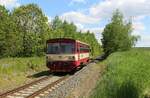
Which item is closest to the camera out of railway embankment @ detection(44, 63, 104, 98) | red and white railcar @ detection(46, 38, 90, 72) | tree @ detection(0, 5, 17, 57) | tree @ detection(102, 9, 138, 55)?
railway embankment @ detection(44, 63, 104, 98)

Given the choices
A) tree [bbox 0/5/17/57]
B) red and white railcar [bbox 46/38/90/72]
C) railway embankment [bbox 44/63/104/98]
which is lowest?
railway embankment [bbox 44/63/104/98]

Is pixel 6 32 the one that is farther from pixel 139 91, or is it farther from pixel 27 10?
pixel 139 91

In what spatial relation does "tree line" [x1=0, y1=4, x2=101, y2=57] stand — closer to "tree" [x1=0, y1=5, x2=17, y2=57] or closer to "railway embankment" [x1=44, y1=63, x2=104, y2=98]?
"tree" [x1=0, y1=5, x2=17, y2=57]

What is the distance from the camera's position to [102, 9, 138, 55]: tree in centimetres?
8712

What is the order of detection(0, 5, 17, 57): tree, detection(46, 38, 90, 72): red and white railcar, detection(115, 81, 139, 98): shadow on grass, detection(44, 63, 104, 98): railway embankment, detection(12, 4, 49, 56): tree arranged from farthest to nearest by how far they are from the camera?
detection(12, 4, 49, 56): tree, detection(0, 5, 17, 57): tree, detection(46, 38, 90, 72): red and white railcar, detection(44, 63, 104, 98): railway embankment, detection(115, 81, 139, 98): shadow on grass

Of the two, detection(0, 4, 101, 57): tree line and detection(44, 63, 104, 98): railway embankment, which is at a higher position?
detection(0, 4, 101, 57): tree line

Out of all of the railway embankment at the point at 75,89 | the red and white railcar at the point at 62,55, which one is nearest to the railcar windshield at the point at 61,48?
the red and white railcar at the point at 62,55

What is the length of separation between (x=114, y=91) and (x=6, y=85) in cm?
1129

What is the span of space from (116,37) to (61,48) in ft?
191

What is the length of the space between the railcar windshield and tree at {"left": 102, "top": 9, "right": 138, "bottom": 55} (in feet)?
185

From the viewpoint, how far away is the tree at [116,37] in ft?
286

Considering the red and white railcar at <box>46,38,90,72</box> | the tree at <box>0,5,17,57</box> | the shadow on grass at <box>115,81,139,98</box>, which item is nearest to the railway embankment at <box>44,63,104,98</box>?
the shadow on grass at <box>115,81,139,98</box>

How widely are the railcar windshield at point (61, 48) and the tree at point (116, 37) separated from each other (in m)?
56.5

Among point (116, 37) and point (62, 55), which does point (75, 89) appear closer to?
point (62, 55)
